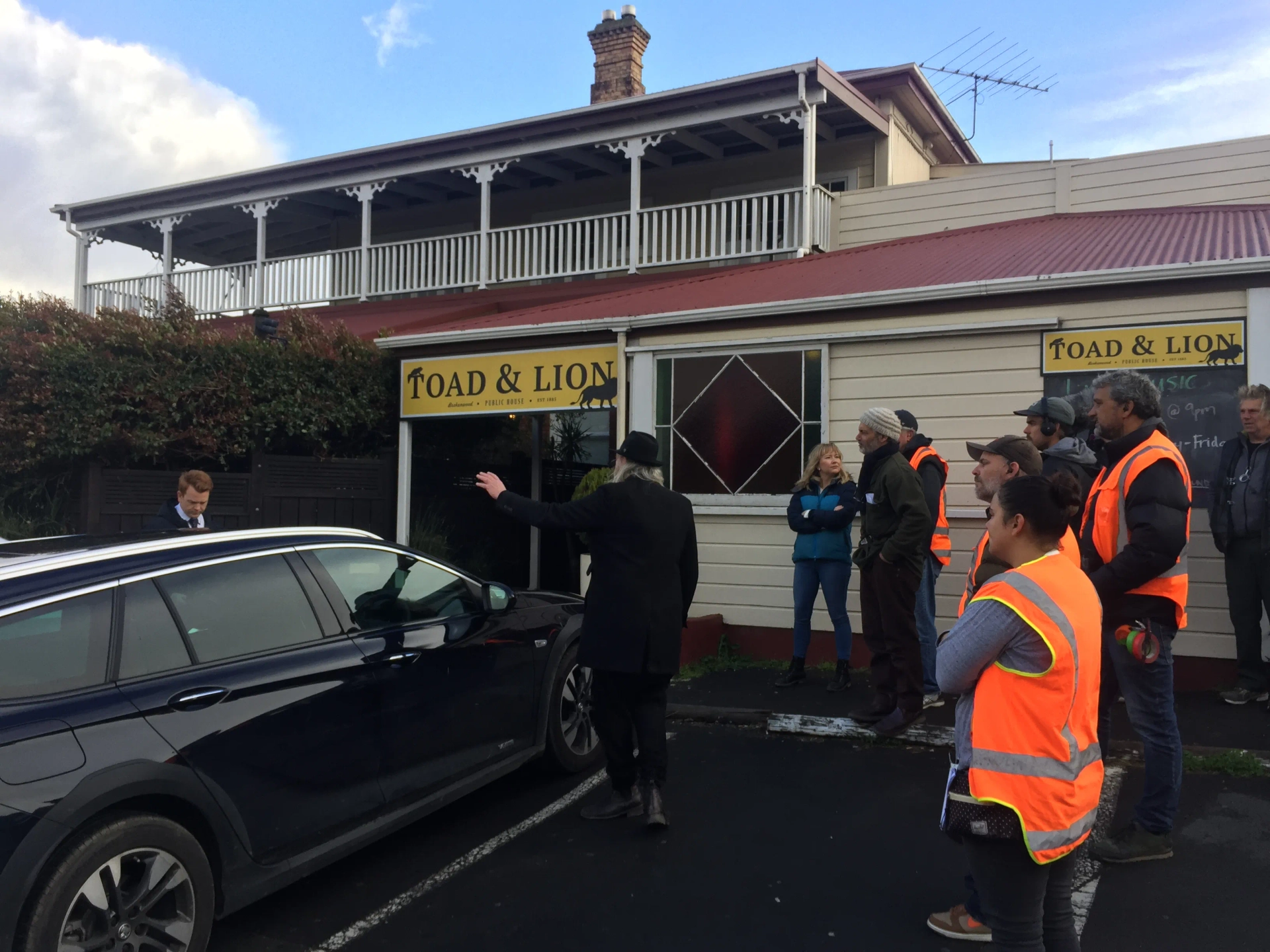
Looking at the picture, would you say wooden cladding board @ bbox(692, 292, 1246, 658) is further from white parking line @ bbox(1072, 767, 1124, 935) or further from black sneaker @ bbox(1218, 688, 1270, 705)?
white parking line @ bbox(1072, 767, 1124, 935)

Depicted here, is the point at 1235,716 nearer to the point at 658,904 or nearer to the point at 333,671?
the point at 658,904

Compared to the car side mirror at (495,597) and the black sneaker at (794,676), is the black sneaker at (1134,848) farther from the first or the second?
the black sneaker at (794,676)

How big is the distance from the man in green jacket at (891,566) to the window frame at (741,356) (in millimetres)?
2085

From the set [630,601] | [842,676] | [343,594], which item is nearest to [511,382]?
[842,676]

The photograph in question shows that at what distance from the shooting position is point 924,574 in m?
5.89

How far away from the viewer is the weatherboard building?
681cm

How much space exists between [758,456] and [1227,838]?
15.1ft

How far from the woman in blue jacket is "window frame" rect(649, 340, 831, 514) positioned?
1.18 m

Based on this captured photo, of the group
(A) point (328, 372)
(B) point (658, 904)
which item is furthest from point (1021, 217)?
(B) point (658, 904)

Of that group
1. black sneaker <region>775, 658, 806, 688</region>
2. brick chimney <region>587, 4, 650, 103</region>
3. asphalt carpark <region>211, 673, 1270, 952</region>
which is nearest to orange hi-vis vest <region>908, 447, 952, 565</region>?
black sneaker <region>775, 658, 806, 688</region>

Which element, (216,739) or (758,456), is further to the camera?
(758,456)

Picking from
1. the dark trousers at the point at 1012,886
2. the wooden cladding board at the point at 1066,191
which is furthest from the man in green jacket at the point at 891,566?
the wooden cladding board at the point at 1066,191

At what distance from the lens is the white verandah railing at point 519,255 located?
12.8 meters

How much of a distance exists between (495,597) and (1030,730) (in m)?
2.84
